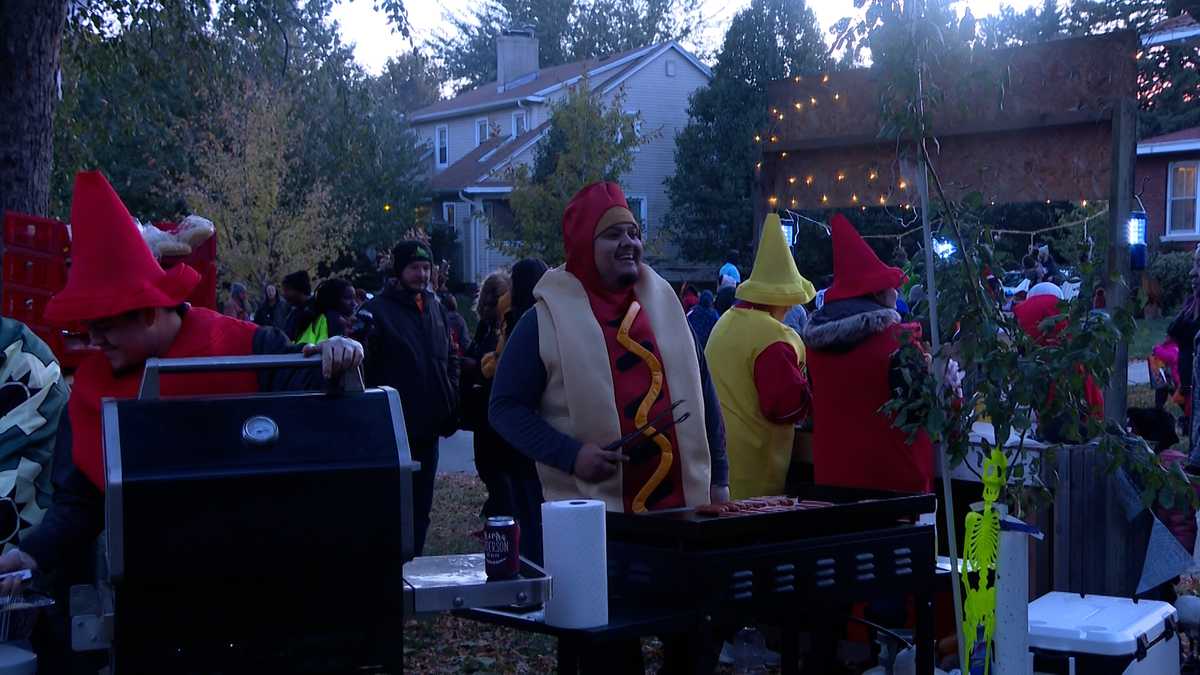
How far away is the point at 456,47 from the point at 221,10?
5513 cm

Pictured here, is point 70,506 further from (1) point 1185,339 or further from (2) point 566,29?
(2) point 566,29

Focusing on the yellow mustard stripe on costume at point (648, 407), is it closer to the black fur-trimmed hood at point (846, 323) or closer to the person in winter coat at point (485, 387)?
the black fur-trimmed hood at point (846, 323)

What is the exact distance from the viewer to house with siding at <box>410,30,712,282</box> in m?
39.4

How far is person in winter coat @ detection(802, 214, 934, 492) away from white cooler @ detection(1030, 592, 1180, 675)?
2.63 feet

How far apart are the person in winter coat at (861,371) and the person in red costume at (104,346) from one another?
256 cm

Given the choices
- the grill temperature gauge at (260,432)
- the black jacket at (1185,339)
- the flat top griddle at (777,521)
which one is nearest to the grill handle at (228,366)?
the grill temperature gauge at (260,432)

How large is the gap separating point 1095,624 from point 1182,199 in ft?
114

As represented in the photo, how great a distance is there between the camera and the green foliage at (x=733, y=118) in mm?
34375

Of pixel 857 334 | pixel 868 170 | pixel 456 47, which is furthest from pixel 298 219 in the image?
pixel 456 47

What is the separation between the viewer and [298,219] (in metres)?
29.8

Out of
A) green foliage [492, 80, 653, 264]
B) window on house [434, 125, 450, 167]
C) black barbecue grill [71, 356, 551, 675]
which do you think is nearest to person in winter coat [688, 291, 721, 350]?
black barbecue grill [71, 356, 551, 675]

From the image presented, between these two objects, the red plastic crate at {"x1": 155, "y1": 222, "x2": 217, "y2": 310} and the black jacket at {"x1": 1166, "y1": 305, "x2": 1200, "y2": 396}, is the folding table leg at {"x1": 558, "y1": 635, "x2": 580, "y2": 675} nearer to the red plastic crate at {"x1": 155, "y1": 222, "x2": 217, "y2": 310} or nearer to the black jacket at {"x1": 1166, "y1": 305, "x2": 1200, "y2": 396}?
the red plastic crate at {"x1": 155, "y1": 222, "x2": 217, "y2": 310}

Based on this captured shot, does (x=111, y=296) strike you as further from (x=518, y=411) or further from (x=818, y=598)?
(x=818, y=598)

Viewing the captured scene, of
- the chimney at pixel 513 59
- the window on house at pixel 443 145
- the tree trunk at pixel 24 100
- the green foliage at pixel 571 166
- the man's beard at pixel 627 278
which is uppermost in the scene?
the chimney at pixel 513 59
